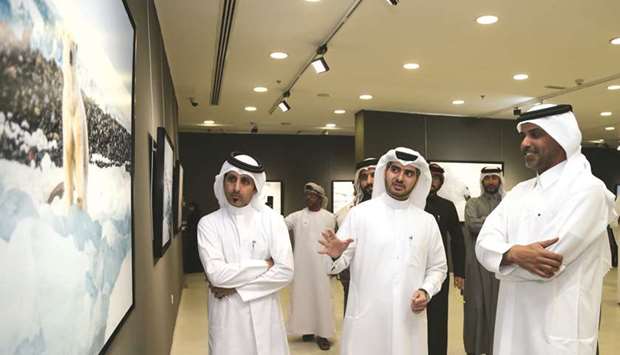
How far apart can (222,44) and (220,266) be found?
2608 mm

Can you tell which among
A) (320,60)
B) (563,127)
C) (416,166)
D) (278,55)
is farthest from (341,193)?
(563,127)

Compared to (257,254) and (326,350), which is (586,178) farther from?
(326,350)

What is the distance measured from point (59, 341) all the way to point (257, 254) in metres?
1.90

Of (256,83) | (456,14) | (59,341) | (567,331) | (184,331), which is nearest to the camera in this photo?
(59,341)

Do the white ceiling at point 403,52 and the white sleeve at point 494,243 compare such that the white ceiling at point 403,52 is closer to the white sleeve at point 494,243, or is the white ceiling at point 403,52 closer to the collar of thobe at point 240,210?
the collar of thobe at point 240,210

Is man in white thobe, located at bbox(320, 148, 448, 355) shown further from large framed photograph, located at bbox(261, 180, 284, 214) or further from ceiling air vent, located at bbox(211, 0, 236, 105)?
large framed photograph, located at bbox(261, 180, 284, 214)

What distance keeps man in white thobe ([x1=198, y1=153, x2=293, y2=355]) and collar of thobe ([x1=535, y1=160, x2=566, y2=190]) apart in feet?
4.52

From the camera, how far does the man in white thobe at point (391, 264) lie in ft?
9.41

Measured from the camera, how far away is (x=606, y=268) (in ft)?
7.51

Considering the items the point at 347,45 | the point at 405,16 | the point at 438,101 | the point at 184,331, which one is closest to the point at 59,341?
the point at 405,16

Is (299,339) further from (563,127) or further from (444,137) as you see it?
(444,137)

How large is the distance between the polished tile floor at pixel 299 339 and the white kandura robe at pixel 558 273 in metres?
2.84

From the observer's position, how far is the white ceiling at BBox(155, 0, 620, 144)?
13.3 ft

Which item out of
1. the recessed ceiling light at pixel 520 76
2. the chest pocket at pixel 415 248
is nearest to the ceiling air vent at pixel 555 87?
the recessed ceiling light at pixel 520 76
